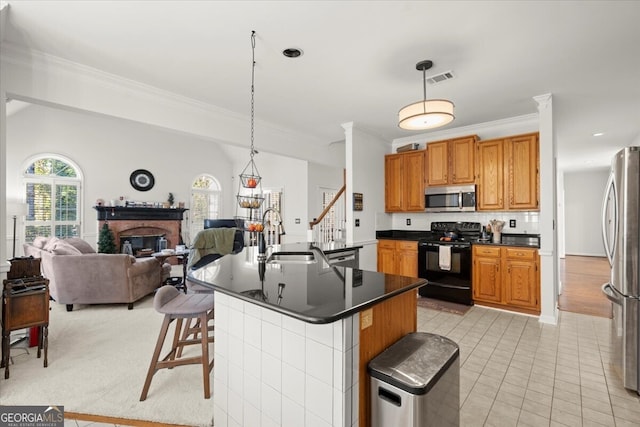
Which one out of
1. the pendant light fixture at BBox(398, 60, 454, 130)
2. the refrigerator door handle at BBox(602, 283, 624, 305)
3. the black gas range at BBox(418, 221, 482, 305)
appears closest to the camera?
the refrigerator door handle at BBox(602, 283, 624, 305)

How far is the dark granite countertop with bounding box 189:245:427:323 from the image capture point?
1.20 metres

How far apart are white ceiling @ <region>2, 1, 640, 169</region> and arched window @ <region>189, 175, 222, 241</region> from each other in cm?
532

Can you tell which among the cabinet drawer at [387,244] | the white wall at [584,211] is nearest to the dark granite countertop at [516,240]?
the cabinet drawer at [387,244]

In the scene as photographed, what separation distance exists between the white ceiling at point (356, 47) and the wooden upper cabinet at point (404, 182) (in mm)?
1286

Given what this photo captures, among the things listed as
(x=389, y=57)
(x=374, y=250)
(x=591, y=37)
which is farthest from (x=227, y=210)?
(x=591, y=37)

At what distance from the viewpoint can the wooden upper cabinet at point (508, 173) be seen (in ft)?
13.1

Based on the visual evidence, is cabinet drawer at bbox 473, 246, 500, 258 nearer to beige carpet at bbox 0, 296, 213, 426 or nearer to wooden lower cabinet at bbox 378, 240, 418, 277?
wooden lower cabinet at bbox 378, 240, 418, 277

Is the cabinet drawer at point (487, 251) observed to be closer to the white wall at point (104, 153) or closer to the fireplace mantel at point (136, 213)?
the white wall at point (104, 153)

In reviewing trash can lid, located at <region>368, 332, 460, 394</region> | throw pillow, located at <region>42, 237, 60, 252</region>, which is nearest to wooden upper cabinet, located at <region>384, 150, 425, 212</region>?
trash can lid, located at <region>368, 332, 460, 394</region>

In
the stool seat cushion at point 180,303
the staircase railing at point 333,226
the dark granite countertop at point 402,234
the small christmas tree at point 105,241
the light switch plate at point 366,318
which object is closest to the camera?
the light switch plate at point 366,318

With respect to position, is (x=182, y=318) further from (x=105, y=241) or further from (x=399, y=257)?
(x=105, y=241)

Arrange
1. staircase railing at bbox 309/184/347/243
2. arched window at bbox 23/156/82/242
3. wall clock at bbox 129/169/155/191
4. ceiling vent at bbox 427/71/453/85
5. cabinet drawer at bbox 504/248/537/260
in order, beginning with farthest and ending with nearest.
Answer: wall clock at bbox 129/169/155/191 < arched window at bbox 23/156/82/242 < staircase railing at bbox 309/184/347/243 < cabinet drawer at bbox 504/248/537/260 < ceiling vent at bbox 427/71/453/85

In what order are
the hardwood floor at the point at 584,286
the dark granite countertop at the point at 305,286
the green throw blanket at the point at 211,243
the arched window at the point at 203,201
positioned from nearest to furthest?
the dark granite countertop at the point at 305,286 → the hardwood floor at the point at 584,286 → the green throw blanket at the point at 211,243 → the arched window at the point at 203,201

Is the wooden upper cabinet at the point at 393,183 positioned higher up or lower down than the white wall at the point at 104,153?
lower down
